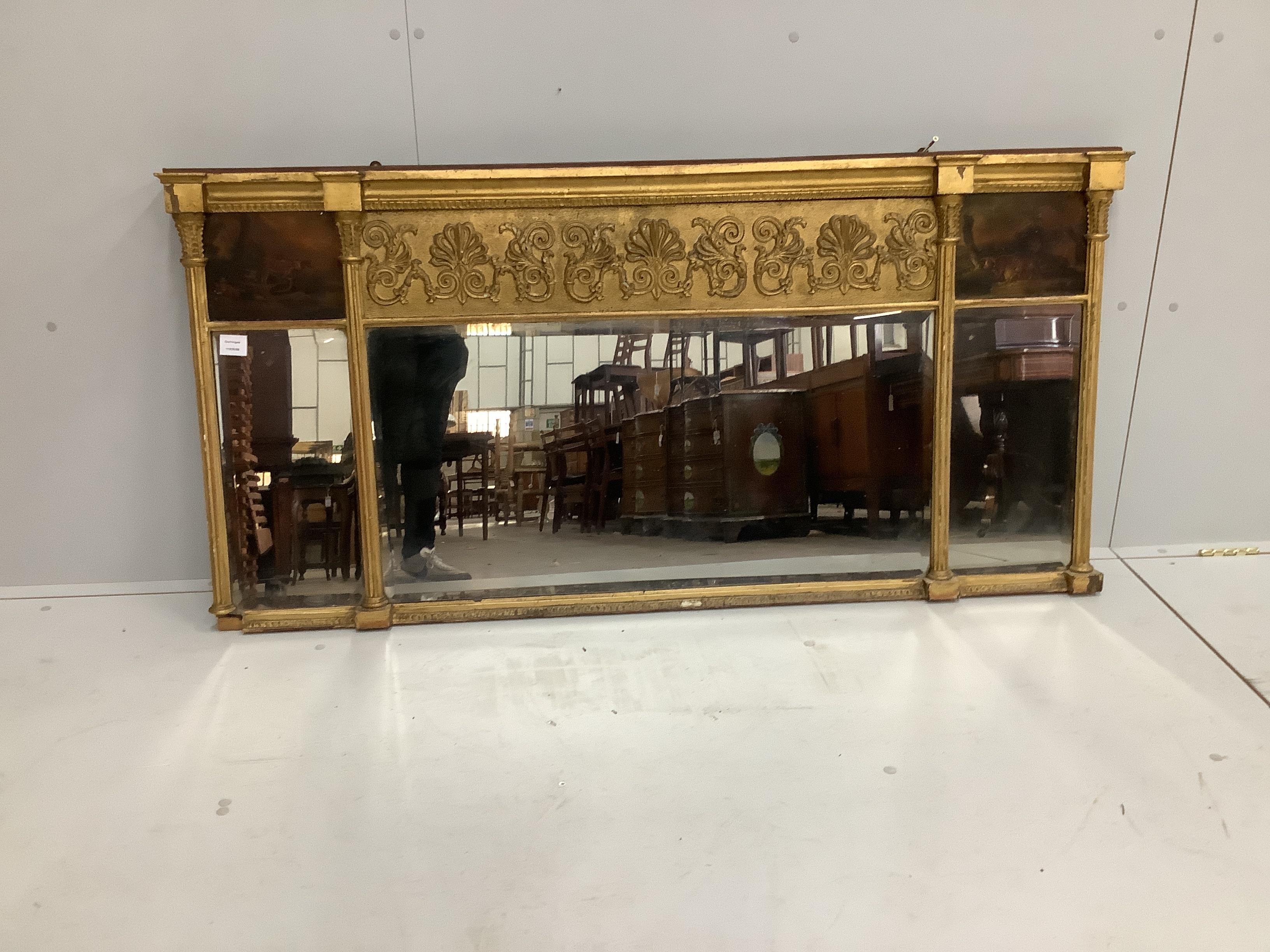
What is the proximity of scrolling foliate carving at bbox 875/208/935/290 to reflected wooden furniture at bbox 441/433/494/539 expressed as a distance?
1338 mm

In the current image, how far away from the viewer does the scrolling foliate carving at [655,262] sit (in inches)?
85.7

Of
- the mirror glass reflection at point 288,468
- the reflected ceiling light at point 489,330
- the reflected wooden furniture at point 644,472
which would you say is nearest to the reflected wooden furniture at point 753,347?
the reflected wooden furniture at point 644,472

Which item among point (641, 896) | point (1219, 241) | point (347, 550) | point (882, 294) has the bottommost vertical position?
point (641, 896)

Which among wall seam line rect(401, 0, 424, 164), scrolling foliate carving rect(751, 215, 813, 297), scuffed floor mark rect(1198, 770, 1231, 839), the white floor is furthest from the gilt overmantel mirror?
scuffed floor mark rect(1198, 770, 1231, 839)

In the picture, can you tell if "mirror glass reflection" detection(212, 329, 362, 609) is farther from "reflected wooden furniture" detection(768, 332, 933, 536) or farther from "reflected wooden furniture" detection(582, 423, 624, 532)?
"reflected wooden furniture" detection(768, 332, 933, 536)

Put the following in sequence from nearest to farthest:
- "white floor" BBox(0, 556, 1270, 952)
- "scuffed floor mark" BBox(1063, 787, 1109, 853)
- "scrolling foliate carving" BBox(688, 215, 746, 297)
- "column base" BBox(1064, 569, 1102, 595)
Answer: "white floor" BBox(0, 556, 1270, 952) < "scuffed floor mark" BBox(1063, 787, 1109, 853) < "scrolling foliate carving" BBox(688, 215, 746, 297) < "column base" BBox(1064, 569, 1102, 595)

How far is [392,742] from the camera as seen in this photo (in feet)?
5.47

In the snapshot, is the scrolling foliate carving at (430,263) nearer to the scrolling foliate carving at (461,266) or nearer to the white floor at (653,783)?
the scrolling foliate carving at (461,266)

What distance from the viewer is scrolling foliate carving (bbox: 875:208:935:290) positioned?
2197mm

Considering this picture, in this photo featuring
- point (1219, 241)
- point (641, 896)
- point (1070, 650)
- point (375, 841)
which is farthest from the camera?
point (1219, 241)

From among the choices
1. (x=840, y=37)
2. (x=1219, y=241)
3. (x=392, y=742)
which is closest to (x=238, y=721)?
(x=392, y=742)

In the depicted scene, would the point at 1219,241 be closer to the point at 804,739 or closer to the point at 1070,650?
the point at 1070,650

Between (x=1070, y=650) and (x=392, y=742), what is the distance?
5.87 ft

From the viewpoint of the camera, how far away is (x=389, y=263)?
2145 mm
